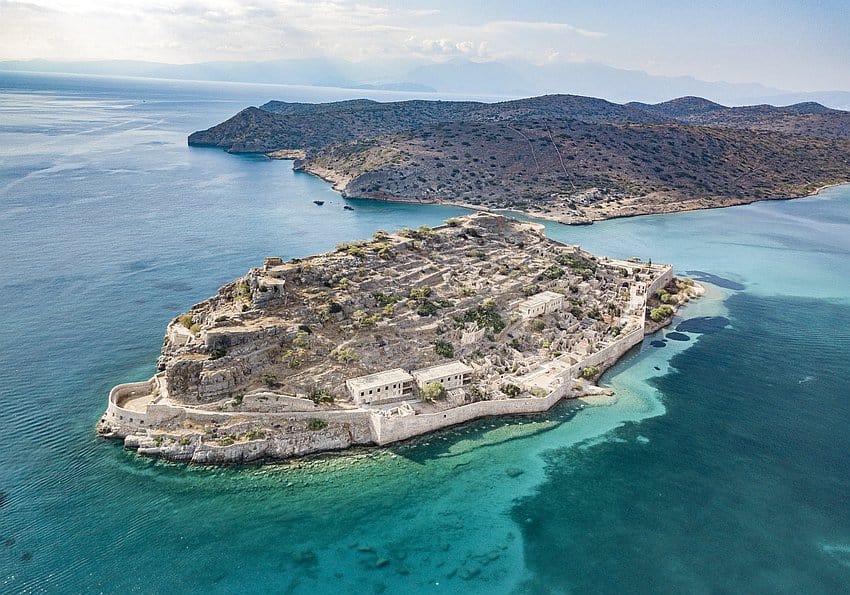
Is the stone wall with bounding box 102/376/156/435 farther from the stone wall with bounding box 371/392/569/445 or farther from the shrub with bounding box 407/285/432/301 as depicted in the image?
the shrub with bounding box 407/285/432/301

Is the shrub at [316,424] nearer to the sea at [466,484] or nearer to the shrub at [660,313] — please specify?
the sea at [466,484]

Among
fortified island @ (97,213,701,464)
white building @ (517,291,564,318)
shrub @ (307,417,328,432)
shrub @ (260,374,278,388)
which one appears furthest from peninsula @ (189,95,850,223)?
shrub @ (307,417,328,432)

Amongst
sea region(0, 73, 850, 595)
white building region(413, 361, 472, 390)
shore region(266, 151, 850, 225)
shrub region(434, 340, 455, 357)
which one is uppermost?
shore region(266, 151, 850, 225)

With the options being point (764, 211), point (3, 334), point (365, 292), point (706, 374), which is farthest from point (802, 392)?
point (764, 211)

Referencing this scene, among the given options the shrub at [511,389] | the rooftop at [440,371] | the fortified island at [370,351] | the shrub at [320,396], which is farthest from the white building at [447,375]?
the shrub at [320,396]

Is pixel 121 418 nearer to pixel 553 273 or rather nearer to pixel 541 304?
pixel 541 304

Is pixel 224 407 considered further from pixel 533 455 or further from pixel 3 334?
pixel 3 334

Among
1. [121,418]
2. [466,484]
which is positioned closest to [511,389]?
[466,484]
